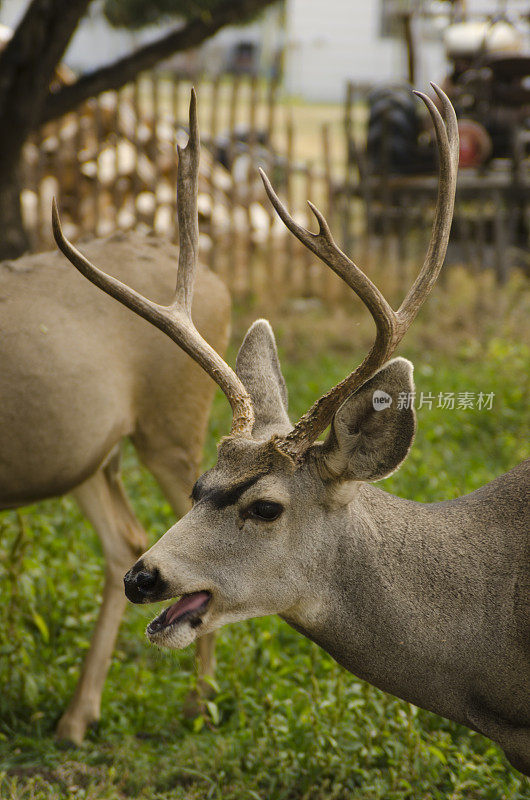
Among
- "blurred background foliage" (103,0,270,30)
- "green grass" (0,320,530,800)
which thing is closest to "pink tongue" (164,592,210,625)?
"green grass" (0,320,530,800)

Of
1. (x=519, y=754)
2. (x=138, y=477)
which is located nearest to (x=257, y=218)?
(x=138, y=477)

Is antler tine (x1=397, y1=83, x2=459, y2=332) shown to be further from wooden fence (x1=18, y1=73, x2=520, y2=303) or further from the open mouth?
wooden fence (x1=18, y1=73, x2=520, y2=303)

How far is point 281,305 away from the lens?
1009 centimetres

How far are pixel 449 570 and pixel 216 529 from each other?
2.35ft

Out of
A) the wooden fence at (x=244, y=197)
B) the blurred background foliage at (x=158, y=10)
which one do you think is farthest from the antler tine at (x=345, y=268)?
the wooden fence at (x=244, y=197)

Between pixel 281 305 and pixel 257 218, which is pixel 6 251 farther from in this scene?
pixel 257 218

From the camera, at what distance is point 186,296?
3.30m

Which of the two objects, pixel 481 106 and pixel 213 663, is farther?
pixel 481 106

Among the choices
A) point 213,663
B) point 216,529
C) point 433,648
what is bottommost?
point 213,663

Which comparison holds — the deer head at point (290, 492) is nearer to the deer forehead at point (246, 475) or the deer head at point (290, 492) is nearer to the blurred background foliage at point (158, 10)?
the deer forehead at point (246, 475)

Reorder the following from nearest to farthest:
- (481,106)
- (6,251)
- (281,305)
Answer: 1. (6,251)
2. (281,305)
3. (481,106)

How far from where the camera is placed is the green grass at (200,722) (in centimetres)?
348

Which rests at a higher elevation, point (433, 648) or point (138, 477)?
point (433, 648)

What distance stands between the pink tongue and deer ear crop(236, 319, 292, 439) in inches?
21.0
